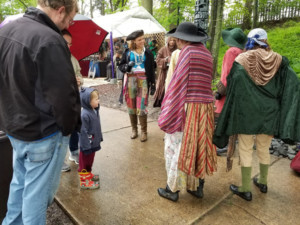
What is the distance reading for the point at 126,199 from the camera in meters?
2.75

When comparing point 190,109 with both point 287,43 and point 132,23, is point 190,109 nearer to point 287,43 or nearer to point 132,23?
point 132,23

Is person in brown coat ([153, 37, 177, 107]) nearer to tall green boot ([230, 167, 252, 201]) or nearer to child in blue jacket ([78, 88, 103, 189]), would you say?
child in blue jacket ([78, 88, 103, 189])

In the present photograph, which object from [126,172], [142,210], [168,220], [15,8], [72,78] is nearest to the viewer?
[72,78]

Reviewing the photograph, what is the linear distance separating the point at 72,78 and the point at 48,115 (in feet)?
1.03

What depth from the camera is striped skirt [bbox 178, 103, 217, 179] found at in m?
2.43

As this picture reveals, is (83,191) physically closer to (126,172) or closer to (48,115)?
(126,172)

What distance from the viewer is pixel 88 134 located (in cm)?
282

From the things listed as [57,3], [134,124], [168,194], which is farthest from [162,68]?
[57,3]

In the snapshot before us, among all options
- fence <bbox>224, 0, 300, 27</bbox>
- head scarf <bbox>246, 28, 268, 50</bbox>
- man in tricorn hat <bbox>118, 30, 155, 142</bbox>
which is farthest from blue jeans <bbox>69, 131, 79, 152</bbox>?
fence <bbox>224, 0, 300, 27</bbox>

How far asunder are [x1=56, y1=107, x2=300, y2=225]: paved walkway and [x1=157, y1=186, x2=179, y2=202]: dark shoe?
5cm

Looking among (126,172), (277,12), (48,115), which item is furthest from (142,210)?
(277,12)

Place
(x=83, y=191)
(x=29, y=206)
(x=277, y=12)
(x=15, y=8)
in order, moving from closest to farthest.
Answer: (x=29, y=206) → (x=83, y=191) → (x=277, y=12) → (x=15, y=8)

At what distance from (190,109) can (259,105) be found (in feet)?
2.74

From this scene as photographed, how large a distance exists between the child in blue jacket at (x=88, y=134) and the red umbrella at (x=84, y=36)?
131cm
